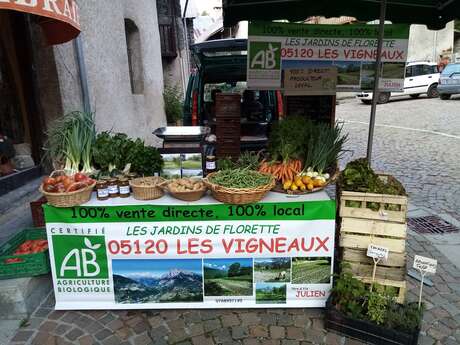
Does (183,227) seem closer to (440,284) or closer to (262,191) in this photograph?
(262,191)

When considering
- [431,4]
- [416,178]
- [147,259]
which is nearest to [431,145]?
[416,178]

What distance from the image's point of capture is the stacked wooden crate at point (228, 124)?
5.18 metres

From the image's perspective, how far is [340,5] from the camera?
4109 millimetres

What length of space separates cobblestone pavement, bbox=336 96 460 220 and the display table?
3.06 meters

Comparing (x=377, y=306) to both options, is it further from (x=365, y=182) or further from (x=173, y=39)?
(x=173, y=39)

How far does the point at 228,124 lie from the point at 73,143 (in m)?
2.53

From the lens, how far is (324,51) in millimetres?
4348

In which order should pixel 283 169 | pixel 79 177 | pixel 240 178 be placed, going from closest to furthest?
pixel 240 178 → pixel 79 177 → pixel 283 169

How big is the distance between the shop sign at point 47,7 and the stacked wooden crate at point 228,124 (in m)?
2.46

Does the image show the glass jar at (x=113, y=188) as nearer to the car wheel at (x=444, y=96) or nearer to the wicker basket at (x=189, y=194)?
the wicker basket at (x=189, y=194)

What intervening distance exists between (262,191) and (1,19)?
4.44 meters

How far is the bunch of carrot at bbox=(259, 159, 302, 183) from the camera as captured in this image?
308 centimetres

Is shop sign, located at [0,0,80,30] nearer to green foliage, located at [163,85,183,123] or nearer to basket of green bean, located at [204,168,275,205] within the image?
basket of green bean, located at [204,168,275,205]

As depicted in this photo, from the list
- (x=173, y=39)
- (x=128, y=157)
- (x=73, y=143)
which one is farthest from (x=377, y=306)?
(x=173, y=39)
